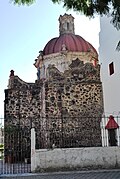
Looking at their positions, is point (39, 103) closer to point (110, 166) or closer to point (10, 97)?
point (10, 97)

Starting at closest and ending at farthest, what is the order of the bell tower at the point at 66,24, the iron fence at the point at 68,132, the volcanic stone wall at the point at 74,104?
the iron fence at the point at 68,132 → the volcanic stone wall at the point at 74,104 → the bell tower at the point at 66,24

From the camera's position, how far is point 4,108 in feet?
54.3

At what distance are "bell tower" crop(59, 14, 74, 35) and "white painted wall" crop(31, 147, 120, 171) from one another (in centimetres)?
1537

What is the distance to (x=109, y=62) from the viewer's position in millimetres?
A: 14195

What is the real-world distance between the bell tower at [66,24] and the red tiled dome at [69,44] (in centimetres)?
111

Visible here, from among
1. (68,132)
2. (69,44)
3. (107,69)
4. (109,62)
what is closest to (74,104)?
(68,132)

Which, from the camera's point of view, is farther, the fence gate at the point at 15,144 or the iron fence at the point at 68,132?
the iron fence at the point at 68,132

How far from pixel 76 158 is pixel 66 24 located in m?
16.1

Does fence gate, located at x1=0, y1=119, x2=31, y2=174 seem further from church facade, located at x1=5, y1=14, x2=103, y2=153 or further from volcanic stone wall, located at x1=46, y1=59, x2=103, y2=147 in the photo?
volcanic stone wall, located at x1=46, y1=59, x2=103, y2=147

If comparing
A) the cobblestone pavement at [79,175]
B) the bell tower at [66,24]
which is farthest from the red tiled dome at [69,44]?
the cobblestone pavement at [79,175]

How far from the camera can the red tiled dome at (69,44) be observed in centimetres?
2225

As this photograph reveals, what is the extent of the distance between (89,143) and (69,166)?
211 inches

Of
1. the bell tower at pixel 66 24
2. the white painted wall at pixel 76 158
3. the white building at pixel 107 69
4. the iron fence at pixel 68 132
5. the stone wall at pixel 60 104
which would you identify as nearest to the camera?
the white painted wall at pixel 76 158

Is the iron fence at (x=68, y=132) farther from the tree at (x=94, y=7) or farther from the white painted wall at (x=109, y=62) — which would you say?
the tree at (x=94, y=7)
